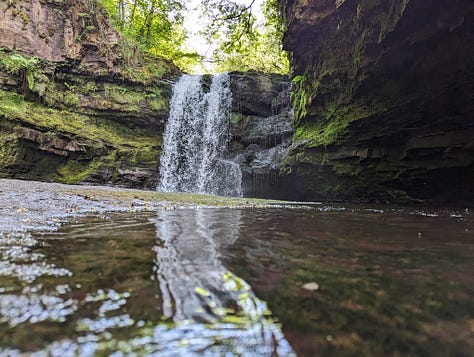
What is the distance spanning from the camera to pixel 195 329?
68 centimetres

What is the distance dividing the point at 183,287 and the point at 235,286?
168mm

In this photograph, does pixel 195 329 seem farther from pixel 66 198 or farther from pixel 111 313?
pixel 66 198

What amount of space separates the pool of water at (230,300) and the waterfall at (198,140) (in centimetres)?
1164

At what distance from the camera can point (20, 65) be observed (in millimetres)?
11297

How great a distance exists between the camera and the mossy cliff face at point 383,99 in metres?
5.86

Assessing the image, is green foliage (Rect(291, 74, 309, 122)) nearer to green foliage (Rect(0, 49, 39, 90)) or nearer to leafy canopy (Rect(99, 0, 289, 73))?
leafy canopy (Rect(99, 0, 289, 73))

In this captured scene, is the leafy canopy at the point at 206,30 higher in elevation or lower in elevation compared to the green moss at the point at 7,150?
higher

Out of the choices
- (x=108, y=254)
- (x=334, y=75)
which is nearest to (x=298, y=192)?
(x=334, y=75)

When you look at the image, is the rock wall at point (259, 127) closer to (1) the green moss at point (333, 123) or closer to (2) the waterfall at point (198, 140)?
(2) the waterfall at point (198, 140)

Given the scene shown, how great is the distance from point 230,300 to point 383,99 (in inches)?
316

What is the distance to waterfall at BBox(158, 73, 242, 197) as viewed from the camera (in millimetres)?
13870

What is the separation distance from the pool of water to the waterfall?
11639 mm

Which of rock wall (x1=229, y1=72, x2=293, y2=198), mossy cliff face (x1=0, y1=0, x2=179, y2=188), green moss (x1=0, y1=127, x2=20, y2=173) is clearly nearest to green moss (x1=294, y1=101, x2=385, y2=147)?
rock wall (x1=229, y1=72, x2=293, y2=198)

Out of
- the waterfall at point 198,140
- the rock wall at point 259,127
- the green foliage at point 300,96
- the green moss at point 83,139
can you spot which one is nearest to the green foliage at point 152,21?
the waterfall at point 198,140
